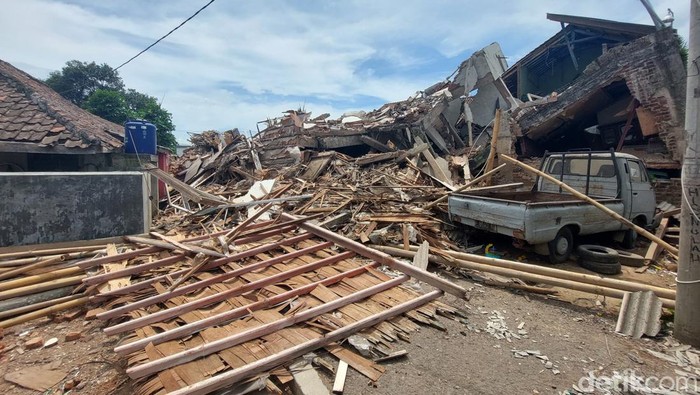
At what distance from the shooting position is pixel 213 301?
12.2 ft

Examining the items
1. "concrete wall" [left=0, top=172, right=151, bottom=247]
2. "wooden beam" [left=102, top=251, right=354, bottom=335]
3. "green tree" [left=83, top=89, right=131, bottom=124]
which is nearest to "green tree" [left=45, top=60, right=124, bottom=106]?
"green tree" [left=83, top=89, right=131, bottom=124]

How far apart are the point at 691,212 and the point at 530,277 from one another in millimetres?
1834

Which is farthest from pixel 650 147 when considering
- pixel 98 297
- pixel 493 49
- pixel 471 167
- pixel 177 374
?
pixel 98 297

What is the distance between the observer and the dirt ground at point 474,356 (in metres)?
2.71

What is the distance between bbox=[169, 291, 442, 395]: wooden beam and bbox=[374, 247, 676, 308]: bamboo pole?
1.42 metres

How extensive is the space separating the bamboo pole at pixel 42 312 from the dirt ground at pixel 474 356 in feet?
0.27

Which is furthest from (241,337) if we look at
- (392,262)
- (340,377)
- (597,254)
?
(597,254)

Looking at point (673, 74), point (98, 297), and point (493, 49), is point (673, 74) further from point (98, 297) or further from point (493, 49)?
point (98, 297)

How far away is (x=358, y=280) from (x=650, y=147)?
437 inches

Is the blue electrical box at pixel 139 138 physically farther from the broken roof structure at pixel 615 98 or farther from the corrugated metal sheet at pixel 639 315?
the broken roof structure at pixel 615 98

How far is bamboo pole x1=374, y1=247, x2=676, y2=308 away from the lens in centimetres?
388

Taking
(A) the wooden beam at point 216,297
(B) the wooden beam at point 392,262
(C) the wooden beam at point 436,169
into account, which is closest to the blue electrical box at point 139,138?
(B) the wooden beam at point 392,262

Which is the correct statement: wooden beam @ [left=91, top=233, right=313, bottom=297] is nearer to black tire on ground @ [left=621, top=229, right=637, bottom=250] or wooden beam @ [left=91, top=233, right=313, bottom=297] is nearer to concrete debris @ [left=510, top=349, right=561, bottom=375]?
concrete debris @ [left=510, top=349, right=561, bottom=375]

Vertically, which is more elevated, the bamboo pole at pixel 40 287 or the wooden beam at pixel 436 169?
the wooden beam at pixel 436 169
